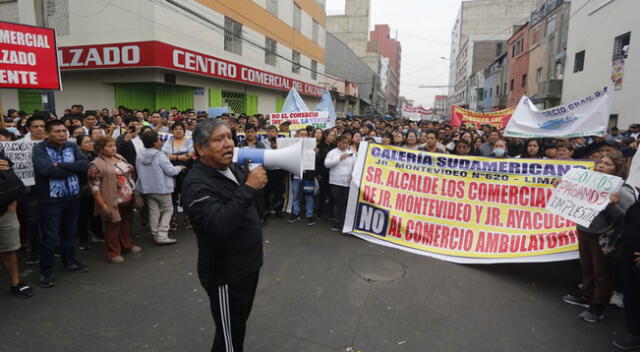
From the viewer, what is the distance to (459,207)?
4.94 m

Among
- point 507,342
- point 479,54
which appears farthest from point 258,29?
point 479,54

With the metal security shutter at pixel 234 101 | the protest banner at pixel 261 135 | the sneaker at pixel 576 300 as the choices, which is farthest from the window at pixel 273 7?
the sneaker at pixel 576 300

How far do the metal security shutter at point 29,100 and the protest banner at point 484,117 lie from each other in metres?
16.7

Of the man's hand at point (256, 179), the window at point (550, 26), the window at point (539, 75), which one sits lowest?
the man's hand at point (256, 179)

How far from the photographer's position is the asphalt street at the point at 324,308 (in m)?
3.07

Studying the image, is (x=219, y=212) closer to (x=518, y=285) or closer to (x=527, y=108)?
(x=518, y=285)

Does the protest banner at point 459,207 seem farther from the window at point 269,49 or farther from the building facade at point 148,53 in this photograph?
the window at point 269,49

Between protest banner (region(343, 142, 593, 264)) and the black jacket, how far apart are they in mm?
3395

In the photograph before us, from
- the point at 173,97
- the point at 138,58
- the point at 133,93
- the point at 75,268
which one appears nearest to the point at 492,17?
the point at 173,97

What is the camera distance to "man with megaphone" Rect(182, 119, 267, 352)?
6.21 ft

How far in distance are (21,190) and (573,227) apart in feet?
19.8

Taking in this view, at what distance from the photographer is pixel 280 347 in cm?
298

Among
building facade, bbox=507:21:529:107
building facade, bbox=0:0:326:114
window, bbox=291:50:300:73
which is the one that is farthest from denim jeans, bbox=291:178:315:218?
building facade, bbox=507:21:529:107

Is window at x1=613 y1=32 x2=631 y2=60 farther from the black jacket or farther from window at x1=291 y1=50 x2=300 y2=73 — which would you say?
window at x1=291 y1=50 x2=300 y2=73
